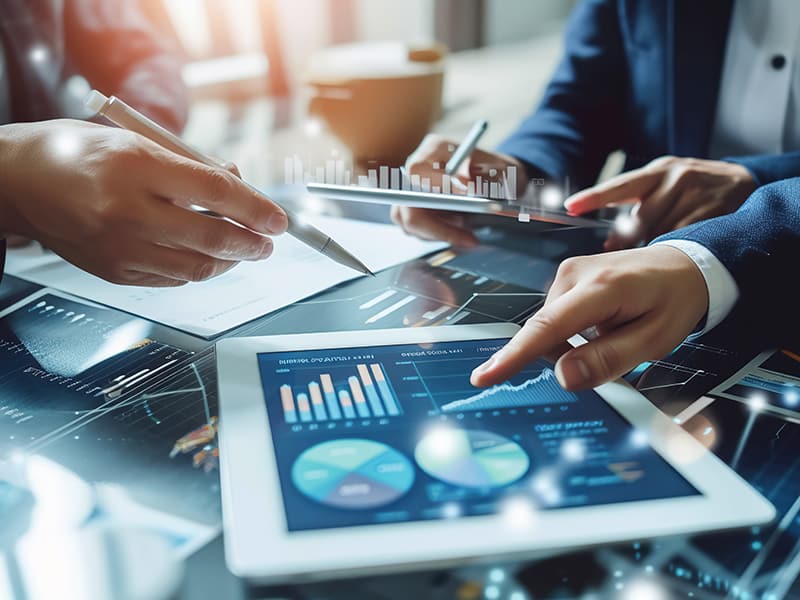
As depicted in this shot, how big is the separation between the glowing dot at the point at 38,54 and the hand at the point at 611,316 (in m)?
0.96

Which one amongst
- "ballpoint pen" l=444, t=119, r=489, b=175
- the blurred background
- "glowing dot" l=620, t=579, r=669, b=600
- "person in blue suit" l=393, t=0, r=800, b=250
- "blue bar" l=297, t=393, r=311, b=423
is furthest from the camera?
the blurred background

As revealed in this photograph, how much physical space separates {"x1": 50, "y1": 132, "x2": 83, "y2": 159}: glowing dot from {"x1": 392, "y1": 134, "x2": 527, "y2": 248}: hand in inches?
13.7

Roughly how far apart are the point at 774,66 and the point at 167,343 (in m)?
0.93

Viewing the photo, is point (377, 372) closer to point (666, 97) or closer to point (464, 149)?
point (464, 149)

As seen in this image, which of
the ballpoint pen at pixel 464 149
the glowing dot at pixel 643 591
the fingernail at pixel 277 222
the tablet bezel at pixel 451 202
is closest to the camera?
the glowing dot at pixel 643 591

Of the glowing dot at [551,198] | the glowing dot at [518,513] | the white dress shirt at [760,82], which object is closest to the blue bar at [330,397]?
the glowing dot at [518,513]

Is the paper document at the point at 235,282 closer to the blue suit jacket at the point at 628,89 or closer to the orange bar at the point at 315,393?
the orange bar at the point at 315,393

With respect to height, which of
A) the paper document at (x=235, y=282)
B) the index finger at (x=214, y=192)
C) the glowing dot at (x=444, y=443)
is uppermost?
the index finger at (x=214, y=192)

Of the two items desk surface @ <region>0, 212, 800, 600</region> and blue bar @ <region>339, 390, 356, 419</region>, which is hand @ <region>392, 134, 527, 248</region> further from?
blue bar @ <region>339, 390, 356, 419</region>

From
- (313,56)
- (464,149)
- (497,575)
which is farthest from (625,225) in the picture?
(313,56)

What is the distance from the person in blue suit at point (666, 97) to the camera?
3.12 ft

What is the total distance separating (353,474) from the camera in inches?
13.9

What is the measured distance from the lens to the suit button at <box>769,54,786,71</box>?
0.99 meters

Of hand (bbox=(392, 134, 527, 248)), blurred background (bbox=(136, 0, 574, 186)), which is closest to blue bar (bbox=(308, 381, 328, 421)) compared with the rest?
hand (bbox=(392, 134, 527, 248))
